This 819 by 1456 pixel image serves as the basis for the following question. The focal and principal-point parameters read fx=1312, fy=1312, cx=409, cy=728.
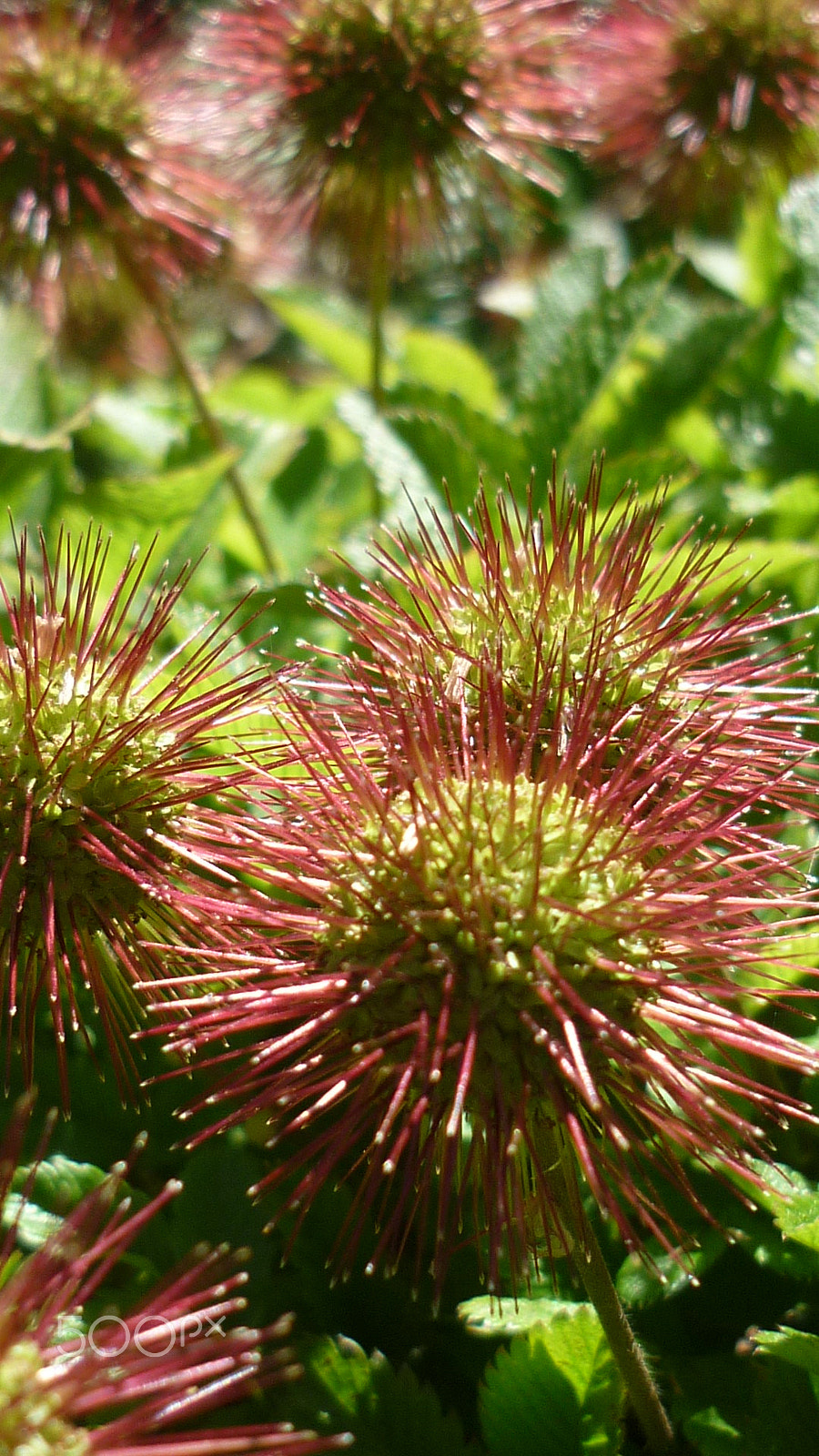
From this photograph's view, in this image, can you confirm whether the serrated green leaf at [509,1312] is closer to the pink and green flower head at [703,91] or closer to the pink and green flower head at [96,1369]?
the pink and green flower head at [96,1369]

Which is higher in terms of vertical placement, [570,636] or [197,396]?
[197,396]

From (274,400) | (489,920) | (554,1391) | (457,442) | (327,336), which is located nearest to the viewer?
(489,920)

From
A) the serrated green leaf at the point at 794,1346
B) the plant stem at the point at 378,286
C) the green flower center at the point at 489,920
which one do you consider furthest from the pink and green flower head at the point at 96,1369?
the plant stem at the point at 378,286

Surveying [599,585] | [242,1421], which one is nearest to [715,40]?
[599,585]

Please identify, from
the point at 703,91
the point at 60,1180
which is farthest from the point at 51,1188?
the point at 703,91

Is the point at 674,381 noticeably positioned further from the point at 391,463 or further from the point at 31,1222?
the point at 31,1222

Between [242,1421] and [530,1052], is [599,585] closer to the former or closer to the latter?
[530,1052]

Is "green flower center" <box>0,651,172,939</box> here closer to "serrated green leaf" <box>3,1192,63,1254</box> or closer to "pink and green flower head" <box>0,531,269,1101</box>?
"pink and green flower head" <box>0,531,269,1101</box>
